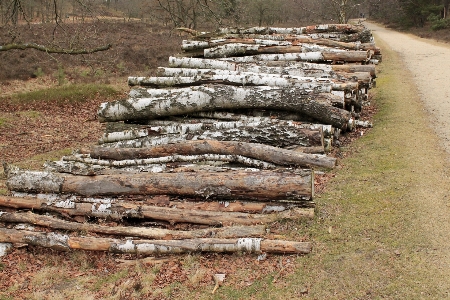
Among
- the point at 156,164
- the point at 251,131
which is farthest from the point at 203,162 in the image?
the point at 251,131

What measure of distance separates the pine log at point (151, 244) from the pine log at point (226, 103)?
156 inches

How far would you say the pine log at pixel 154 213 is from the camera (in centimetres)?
652

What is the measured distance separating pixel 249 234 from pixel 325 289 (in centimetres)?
143

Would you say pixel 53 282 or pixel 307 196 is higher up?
pixel 307 196

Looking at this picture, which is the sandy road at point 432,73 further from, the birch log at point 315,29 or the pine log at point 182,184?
the pine log at point 182,184

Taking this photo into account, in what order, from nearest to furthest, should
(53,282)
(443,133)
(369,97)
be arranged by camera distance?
(53,282) < (443,133) < (369,97)

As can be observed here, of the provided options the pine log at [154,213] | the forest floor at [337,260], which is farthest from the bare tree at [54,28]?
the pine log at [154,213]

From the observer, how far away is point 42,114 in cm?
1828

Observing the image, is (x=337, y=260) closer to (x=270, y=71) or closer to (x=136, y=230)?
(x=136, y=230)

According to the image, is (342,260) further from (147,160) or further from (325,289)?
(147,160)

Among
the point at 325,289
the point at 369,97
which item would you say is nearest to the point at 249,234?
the point at 325,289

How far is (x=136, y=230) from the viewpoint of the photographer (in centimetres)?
649

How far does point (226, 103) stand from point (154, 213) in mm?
3627

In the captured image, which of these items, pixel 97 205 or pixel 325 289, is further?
pixel 97 205
